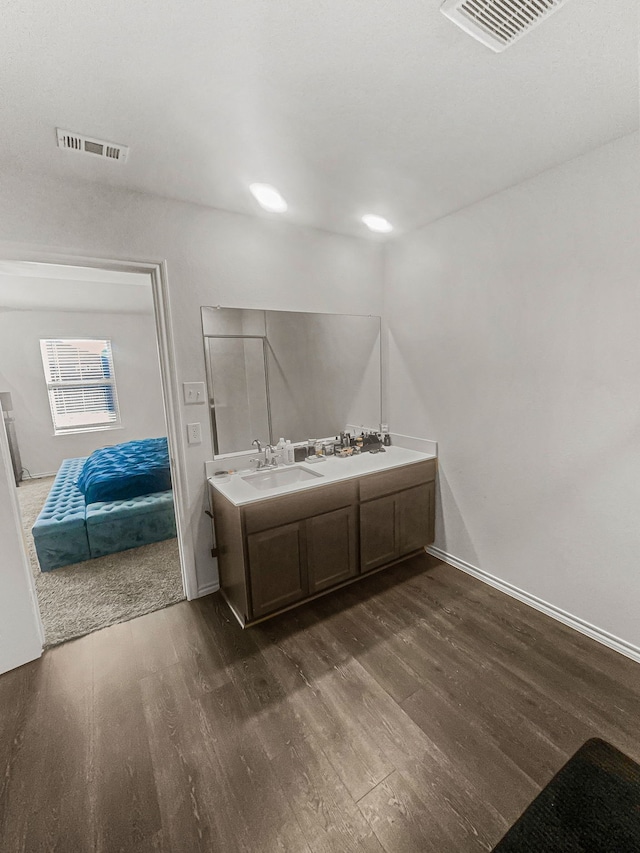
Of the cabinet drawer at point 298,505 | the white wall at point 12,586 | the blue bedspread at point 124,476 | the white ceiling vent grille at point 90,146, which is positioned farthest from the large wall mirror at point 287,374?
the blue bedspread at point 124,476

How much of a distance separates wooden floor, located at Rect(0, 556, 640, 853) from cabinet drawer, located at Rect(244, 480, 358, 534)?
0.64 meters

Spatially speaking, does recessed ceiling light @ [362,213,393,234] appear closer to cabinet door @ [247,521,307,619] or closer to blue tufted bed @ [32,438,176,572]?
cabinet door @ [247,521,307,619]

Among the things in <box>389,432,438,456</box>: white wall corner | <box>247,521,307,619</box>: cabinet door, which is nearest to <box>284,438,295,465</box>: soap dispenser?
<box>247,521,307,619</box>: cabinet door

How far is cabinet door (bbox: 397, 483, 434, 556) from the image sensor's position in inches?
103

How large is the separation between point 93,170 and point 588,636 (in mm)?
3514

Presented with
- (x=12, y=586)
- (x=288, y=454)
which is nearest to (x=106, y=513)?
(x=12, y=586)

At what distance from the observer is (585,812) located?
111 centimetres

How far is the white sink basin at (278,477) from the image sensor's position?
2.46m

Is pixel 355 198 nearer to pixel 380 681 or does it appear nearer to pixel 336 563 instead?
pixel 336 563

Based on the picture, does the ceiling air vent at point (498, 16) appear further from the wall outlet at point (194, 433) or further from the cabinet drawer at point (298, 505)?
the wall outlet at point (194, 433)

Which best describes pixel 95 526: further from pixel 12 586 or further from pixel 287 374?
pixel 287 374

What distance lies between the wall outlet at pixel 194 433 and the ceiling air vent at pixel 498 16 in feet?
6.79

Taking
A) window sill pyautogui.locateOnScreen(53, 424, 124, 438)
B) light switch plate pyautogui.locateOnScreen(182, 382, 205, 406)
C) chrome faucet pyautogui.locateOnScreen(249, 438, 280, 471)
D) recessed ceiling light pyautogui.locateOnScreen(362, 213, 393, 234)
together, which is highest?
recessed ceiling light pyautogui.locateOnScreen(362, 213, 393, 234)

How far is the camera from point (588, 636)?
1.98 metres
